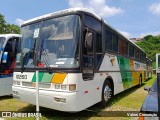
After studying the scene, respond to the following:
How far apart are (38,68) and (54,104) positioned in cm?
114

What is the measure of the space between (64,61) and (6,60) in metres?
4.47

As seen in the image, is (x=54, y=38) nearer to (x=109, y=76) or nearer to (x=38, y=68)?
(x=38, y=68)

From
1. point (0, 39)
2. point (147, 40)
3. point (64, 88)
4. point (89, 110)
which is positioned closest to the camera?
point (64, 88)

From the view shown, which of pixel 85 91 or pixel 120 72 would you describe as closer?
pixel 85 91

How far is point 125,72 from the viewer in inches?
428

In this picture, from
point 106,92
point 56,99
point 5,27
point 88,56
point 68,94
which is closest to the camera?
point 68,94

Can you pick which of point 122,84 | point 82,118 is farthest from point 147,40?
point 82,118

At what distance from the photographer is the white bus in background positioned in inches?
367

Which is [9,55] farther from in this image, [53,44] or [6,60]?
[53,44]

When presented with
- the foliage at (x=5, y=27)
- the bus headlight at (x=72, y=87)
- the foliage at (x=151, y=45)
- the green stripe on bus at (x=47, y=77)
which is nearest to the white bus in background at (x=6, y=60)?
the green stripe on bus at (x=47, y=77)

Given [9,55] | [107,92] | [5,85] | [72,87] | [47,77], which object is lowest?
[107,92]

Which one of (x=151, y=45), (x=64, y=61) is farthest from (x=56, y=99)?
(x=151, y=45)

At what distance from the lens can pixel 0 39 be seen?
970cm

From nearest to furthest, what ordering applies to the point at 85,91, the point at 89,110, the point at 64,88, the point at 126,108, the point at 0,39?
the point at 64,88 → the point at 85,91 → the point at 89,110 → the point at 126,108 → the point at 0,39
